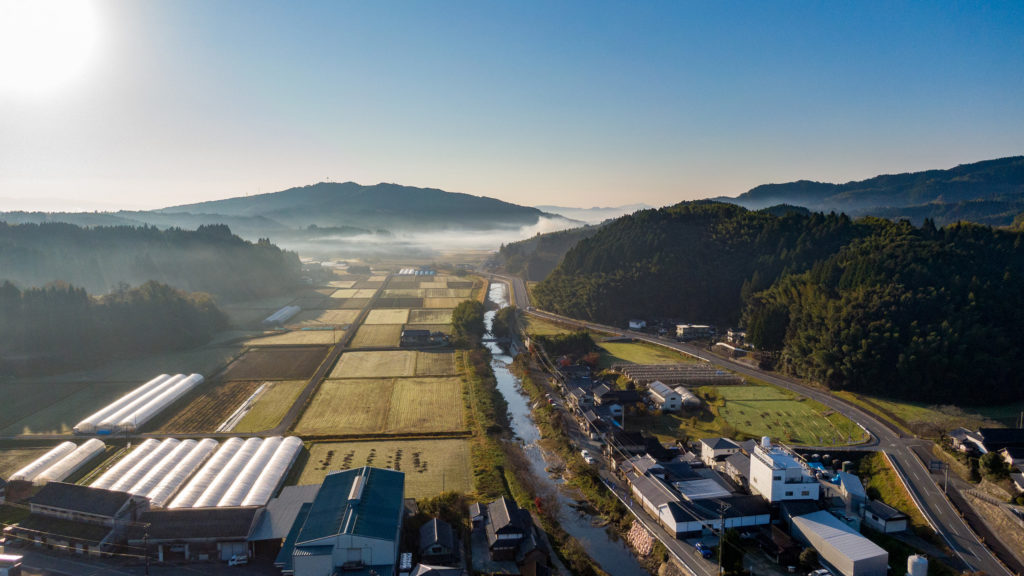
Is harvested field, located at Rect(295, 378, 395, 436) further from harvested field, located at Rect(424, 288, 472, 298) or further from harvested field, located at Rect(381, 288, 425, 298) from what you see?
harvested field, located at Rect(381, 288, 425, 298)

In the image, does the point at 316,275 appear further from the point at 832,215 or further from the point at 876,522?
the point at 876,522

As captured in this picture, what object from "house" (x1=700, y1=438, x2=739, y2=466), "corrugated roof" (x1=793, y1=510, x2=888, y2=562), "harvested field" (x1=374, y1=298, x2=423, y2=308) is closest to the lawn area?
"house" (x1=700, y1=438, x2=739, y2=466)

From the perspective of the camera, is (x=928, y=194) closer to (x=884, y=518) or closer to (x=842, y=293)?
(x=842, y=293)

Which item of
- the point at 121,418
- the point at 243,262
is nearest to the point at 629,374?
the point at 121,418

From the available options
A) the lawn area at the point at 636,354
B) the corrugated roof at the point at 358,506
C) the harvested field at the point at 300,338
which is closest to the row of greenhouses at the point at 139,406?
the harvested field at the point at 300,338

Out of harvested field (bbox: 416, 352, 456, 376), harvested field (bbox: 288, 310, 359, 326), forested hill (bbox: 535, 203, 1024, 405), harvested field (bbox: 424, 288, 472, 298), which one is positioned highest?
forested hill (bbox: 535, 203, 1024, 405)

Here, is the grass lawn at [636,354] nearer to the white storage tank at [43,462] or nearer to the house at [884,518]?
the house at [884,518]

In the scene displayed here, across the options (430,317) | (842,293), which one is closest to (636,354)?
(842,293)

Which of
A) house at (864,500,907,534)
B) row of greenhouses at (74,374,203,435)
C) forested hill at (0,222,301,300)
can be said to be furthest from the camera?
forested hill at (0,222,301,300)
